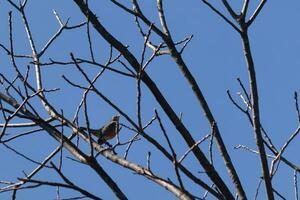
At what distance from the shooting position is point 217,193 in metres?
3.25

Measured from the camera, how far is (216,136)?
3.57 meters

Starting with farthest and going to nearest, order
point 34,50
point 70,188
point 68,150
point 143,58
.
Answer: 1. point 34,50
2. point 68,150
3. point 143,58
4. point 70,188

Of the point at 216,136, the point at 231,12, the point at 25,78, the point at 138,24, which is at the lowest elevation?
the point at 216,136

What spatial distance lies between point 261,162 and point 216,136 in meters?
0.45

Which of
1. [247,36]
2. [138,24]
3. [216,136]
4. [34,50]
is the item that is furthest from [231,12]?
[34,50]

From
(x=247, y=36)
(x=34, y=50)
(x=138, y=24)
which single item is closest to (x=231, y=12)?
(x=247, y=36)

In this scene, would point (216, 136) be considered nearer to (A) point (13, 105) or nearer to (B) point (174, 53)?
(B) point (174, 53)

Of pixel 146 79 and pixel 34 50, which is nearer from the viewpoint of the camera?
pixel 146 79

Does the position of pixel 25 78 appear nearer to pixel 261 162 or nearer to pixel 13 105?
pixel 13 105

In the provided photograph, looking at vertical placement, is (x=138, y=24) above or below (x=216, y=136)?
above

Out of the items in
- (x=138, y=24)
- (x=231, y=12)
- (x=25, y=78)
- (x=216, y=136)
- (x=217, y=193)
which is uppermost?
(x=138, y=24)

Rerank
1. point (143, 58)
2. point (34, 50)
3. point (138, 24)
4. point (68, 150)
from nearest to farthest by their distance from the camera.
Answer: point (143, 58), point (68, 150), point (138, 24), point (34, 50)

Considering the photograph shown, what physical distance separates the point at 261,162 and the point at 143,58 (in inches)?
32.3

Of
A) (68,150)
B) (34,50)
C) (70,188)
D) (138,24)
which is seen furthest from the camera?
(34,50)
